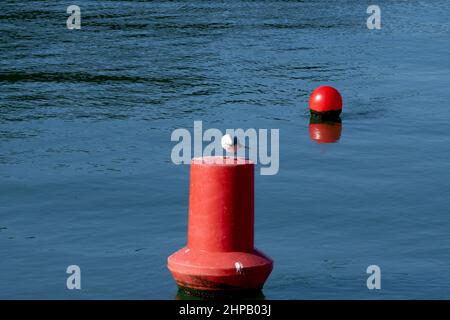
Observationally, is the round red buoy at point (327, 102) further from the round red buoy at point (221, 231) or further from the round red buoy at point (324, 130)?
the round red buoy at point (221, 231)

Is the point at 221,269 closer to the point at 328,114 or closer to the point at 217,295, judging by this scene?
the point at 217,295

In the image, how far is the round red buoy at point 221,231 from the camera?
9.50 metres

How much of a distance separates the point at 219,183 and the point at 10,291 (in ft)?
6.68

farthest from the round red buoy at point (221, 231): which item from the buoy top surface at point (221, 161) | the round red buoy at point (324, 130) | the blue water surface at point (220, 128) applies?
the round red buoy at point (324, 130)

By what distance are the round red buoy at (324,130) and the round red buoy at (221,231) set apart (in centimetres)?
712

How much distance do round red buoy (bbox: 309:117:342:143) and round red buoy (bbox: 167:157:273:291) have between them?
7122mm

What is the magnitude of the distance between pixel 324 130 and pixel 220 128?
61.6 inches

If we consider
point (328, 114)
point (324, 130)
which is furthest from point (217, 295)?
point (328, 114)

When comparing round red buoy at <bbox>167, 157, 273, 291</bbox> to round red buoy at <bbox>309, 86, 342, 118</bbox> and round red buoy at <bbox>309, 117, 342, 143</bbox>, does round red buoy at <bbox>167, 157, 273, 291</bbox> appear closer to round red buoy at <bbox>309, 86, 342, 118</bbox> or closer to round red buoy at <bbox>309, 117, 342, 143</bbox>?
round red buoy at <bbox>309, 117, 342, 143</bbox>

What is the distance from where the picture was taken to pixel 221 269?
950cm

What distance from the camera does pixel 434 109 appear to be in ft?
62.1

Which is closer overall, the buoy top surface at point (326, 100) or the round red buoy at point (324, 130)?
the round red buoy at point (324, 130)

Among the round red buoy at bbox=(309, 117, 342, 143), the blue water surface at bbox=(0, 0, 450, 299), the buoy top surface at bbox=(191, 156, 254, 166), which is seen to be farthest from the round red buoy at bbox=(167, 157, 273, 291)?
the round red buoy at bbox=(309, 117, 342, 143)

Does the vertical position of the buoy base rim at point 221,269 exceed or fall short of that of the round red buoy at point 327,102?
it falls short
